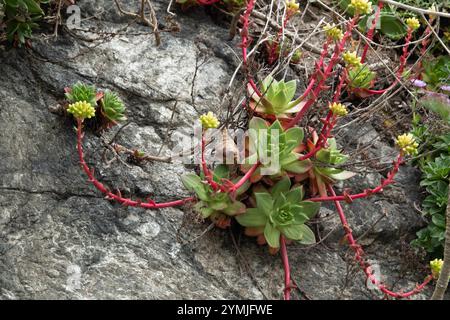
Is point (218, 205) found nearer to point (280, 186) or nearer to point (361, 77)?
point (280, 186)

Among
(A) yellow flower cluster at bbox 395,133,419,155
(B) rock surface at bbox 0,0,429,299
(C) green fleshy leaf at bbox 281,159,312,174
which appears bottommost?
(B) rock surface at bbox 0,0,429,299

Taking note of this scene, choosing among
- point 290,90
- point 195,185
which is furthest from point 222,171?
point 290,90

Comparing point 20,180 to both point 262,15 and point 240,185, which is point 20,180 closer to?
point 240,185

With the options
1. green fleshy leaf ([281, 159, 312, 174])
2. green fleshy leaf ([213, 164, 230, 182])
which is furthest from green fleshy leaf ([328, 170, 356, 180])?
green fleshy leaf ([213, 164, 230, 182])

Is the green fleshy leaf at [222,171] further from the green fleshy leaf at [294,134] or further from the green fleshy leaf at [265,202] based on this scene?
the green fleshy leaf at [294,134]

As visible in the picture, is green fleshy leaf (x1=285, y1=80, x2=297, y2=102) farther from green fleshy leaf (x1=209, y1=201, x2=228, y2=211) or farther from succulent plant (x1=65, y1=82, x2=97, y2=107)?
succulent plant (x1=65, y1=82, x2=97, y2=107)

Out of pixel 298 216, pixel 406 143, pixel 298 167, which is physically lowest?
pixel 298 216
